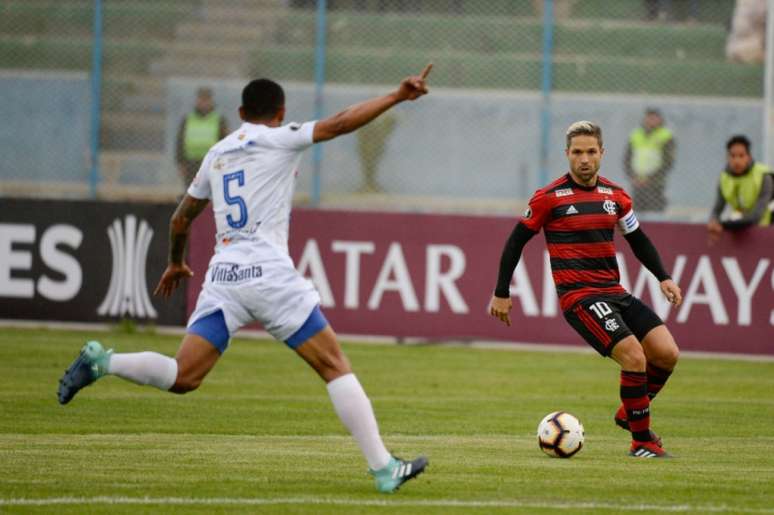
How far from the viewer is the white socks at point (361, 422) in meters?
7.95

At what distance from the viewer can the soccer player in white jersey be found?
316 inches

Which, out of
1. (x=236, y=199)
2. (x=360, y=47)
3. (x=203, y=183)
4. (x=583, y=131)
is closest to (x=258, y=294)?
(x=236, y=199)

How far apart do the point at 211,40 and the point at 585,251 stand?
44.6 ft

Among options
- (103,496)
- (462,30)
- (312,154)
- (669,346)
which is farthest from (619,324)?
(462,30)

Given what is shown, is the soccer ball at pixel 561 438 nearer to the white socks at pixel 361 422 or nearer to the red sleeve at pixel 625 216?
the red sleeve at pixel 625 216

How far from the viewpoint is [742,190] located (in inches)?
701

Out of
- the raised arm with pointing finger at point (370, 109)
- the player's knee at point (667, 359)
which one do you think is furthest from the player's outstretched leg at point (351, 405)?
the player's knee at point (667, 359)

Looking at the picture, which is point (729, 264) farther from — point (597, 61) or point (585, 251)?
point (585, 251)

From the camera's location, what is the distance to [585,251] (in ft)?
33.8

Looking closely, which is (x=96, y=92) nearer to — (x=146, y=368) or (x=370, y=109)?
(x=146, y=368)

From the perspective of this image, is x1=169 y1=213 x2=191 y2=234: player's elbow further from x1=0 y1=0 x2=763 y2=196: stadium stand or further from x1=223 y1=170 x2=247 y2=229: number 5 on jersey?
x1=0 y1=0 x2=763 y2=196: stadium stand

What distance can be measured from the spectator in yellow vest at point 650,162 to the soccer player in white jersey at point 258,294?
12804mm

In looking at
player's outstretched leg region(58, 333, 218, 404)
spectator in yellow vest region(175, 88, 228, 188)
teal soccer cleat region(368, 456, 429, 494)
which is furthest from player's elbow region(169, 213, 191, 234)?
spectator in yellow vest region(175, 88, 228, 188)

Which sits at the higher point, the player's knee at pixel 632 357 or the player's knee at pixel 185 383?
the player's knee at pixel 185 383
